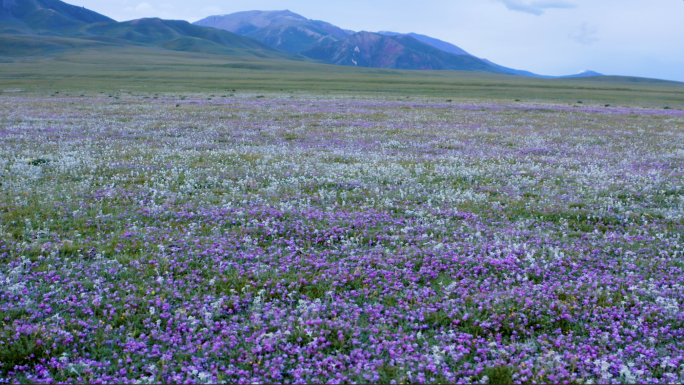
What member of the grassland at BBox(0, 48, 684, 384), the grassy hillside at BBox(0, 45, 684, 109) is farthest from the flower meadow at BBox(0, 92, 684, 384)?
the grassy hillside at BBox(0, 45, 684, 109)

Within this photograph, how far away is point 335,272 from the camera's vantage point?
795 centimetres

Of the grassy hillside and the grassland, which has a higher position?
the grassy hillside

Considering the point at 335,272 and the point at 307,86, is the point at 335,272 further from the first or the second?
the point at 307,86

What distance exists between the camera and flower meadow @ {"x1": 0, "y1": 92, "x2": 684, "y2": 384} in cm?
549

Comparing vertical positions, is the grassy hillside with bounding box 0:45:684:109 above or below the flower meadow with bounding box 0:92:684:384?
above

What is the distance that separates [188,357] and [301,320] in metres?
1.57

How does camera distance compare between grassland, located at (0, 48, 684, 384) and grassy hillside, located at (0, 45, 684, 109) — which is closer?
grassland, located at (0, 48, 684, 384)

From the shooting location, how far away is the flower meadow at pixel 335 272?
5.49 metres

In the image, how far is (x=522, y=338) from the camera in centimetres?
622

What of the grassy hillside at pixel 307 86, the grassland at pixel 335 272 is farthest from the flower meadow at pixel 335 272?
the grassy hillside at pixel 307 86

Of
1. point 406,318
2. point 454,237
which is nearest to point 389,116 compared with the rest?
point 454,237

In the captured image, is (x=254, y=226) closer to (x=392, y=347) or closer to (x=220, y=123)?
(x=392, y=347)

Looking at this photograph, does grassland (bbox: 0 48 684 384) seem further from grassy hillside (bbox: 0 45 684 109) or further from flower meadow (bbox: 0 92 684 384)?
grassy hillside (bbox: 0 45 684 109)

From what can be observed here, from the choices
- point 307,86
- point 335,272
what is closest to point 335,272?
point 335,272
